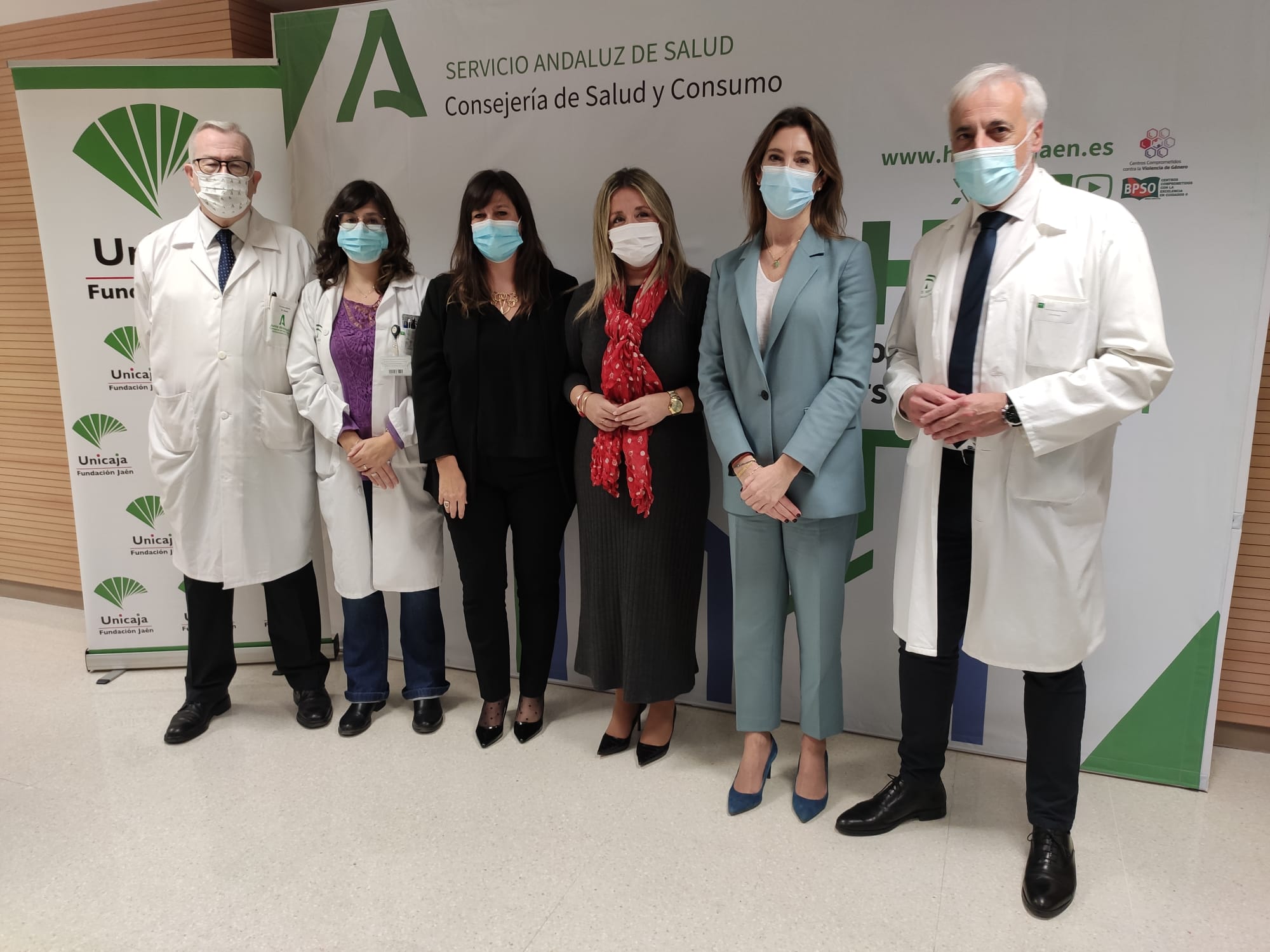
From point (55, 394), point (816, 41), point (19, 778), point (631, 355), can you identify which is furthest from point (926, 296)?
point (55, 394)

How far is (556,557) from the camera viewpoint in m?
2.89

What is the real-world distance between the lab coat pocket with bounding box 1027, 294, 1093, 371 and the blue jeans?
2.16 metres

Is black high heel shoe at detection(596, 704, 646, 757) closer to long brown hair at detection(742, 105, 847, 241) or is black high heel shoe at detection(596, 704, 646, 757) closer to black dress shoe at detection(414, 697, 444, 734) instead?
black dress shoe at detection(414, 697, 444, 734)

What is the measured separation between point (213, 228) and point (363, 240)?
21.9 inches

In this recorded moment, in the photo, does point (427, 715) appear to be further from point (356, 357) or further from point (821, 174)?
point (821, 174)

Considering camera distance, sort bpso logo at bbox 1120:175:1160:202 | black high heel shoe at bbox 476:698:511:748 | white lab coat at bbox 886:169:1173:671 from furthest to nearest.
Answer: black high heel shoe at bbox 476:698:511:748 < bpso logo at bbox 1120:175:1160:202 < white lab coat at bbox 886:169:1173:671

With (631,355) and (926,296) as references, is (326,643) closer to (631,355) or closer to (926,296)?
(631,355)

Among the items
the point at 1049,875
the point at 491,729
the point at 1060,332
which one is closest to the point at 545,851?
the point at 491,729

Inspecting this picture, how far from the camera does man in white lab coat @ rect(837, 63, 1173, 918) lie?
6.39 feet

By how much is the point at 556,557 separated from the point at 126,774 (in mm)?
1614

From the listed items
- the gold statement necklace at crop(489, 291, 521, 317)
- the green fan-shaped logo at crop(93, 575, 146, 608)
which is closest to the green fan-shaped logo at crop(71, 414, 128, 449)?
the green fan-shaped logo at crop(93, 575, 146, 608)

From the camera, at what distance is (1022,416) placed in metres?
1.95

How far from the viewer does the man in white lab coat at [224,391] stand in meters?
2.86

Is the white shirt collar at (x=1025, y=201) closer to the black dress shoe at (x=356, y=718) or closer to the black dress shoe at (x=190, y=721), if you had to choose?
the black dress shoe at (x=356, y=718)
